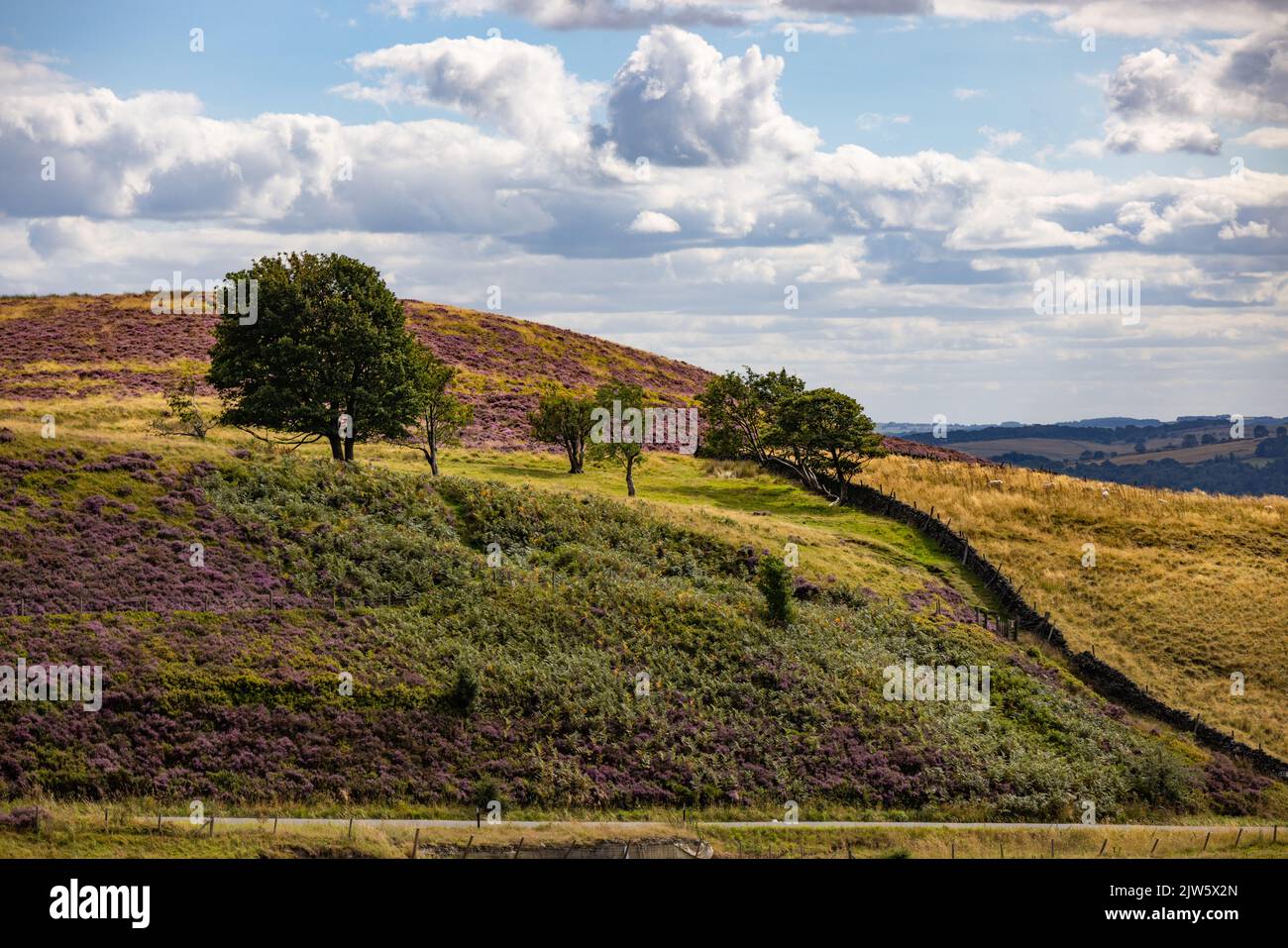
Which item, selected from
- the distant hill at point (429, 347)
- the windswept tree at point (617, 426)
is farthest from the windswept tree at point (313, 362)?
the distant hill at point (429, 347)

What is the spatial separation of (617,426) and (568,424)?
4.85m

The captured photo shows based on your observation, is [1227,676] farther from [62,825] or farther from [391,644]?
[62,825]

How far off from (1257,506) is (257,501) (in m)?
65.7

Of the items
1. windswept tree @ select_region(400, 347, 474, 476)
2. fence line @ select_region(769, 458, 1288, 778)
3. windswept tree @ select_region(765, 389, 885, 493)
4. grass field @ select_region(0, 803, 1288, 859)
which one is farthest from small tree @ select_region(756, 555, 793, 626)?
windswept tree @ select_region(765, 389, 885, 493)

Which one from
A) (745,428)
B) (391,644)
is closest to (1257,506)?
(745,428)

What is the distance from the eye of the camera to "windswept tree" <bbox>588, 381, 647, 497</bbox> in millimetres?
76062

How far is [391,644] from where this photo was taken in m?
46.4

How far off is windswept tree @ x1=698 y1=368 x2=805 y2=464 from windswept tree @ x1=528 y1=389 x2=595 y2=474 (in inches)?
477

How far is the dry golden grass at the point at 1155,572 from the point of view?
182ft

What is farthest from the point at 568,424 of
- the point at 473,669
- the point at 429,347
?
the point at 429,347

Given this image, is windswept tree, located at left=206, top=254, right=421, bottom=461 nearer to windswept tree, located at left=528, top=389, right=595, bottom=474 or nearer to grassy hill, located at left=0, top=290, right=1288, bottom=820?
grassy hill, located at left=0, top=290, right=1288, bottom=820

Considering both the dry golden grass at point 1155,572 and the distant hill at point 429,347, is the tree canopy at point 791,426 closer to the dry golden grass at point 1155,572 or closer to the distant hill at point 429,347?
the dry golden grass at point 1155,572

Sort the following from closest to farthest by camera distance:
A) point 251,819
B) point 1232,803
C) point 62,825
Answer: point 62,825 → point 251,819 → point 1232,803

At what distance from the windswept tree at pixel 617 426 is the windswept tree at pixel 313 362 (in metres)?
15.7
